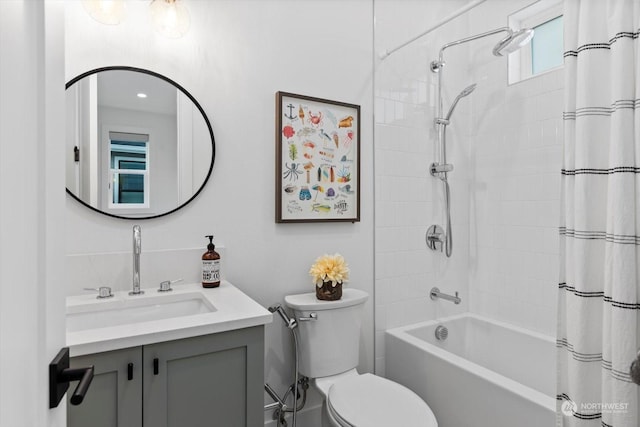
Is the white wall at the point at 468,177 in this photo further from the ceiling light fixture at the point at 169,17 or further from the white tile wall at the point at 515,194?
the ceiling light fixture at the point at 169,17

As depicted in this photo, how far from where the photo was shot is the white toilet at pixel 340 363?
1.45 metres

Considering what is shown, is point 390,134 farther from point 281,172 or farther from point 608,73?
point 608,73

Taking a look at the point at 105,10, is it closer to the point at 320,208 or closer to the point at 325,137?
the point at 325,137

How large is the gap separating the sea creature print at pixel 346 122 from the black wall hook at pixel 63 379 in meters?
1.69

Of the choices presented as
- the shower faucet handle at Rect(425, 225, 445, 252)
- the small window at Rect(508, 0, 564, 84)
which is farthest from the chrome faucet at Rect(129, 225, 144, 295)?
the small window at Rect(508, 0, 564, 84)

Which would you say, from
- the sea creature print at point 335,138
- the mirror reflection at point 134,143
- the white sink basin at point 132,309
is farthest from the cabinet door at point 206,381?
the sea creature print at point 335,138

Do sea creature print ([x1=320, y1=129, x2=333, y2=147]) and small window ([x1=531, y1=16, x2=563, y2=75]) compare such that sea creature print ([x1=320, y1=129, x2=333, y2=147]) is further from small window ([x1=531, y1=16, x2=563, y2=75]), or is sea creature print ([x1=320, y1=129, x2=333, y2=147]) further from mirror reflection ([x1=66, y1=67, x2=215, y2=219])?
small window ([x1=531, y1=16, x2=563, y2=75])

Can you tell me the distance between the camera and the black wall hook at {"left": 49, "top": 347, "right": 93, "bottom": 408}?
1.87 ft

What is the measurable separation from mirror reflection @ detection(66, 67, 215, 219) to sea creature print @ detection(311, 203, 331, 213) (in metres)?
0.57

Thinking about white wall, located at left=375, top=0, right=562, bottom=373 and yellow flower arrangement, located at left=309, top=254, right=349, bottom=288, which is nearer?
yellow flower arrangement, located at left=309, top=254, right=349, bottom=288

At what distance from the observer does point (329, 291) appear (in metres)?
1.73

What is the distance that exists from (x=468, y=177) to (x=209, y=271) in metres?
1.86

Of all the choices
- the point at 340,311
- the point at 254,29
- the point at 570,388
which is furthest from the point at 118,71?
the point at 570,388

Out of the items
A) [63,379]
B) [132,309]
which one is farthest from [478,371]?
[63,379]
